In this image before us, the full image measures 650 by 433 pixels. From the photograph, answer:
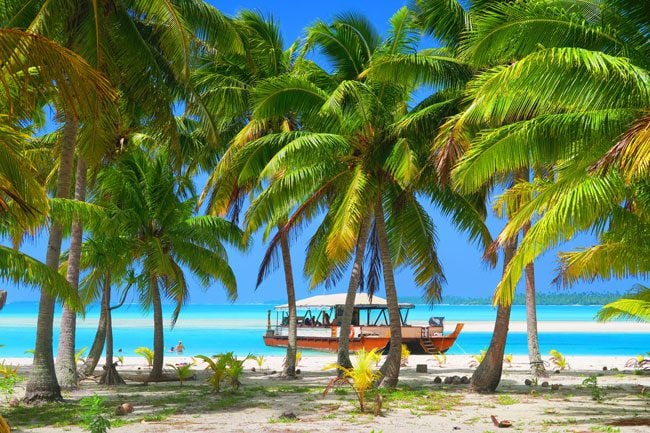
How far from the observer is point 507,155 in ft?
36.4

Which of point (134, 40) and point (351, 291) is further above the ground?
point (134, 40)

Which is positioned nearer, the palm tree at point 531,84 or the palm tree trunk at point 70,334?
the palm tree at point 531,84

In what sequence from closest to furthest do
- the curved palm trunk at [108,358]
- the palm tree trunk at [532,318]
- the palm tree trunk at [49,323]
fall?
the palm tree trunk at [49,323], the curved palm trunk at [108,358], the palm tree trunk at [532,318]

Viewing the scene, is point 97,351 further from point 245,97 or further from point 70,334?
point 245,97

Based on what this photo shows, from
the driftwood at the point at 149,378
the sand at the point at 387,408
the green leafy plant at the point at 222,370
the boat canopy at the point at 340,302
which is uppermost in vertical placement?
the boat canopy at the point at 340,302

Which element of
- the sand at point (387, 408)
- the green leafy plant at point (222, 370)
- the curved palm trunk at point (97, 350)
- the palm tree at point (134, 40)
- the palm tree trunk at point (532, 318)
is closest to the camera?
the sand at point (387, 408)

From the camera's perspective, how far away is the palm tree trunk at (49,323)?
1420 cm

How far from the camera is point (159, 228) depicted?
20.2 meters

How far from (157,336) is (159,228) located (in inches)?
112

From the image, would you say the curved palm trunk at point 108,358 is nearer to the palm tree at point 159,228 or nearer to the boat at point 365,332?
the palm tree at point 159,228

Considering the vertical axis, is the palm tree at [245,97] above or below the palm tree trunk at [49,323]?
above

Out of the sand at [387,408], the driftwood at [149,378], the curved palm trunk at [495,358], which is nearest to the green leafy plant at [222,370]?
the sand at [387,408]

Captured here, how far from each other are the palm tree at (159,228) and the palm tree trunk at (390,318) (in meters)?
5.06

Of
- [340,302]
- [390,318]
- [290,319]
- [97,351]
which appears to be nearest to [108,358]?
[97,351]
